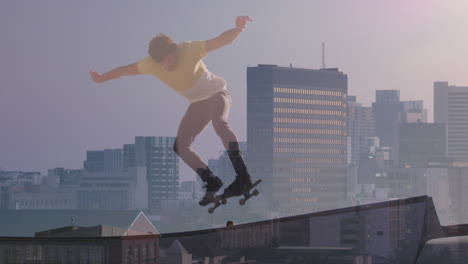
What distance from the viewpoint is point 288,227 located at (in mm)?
3391

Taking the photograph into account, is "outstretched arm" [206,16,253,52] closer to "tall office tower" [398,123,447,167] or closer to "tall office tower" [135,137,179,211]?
"tall office tower" [135,137,179,211]

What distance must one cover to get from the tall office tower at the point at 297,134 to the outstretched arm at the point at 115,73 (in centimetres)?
1211

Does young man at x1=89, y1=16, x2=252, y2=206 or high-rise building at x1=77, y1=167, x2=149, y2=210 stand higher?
young man at x1=89, y1=16, x2=252, y2=206

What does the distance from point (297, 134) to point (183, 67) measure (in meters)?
26.4

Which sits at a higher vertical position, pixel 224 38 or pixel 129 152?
pixel 224 38

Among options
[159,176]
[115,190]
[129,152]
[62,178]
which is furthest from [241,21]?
[115,190]

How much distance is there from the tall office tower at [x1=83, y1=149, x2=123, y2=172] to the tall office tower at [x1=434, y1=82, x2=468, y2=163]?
13812 mm

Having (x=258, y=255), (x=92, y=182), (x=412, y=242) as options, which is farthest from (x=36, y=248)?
(x=92, y=182)

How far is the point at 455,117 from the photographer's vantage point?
1834 inches

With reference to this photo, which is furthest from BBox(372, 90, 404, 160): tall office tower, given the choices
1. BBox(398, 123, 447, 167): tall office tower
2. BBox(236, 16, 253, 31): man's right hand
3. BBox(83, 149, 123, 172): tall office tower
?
BBox(236, 16, 253, 31): man's right hand

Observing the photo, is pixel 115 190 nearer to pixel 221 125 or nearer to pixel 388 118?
pixel 388 118

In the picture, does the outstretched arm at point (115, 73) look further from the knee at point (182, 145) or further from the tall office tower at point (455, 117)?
the tall office tower at point (455, 117)

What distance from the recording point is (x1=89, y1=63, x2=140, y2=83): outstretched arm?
4.81m

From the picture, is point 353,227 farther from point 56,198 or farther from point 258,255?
point 56,198
